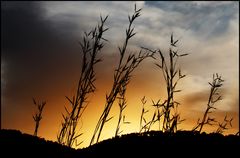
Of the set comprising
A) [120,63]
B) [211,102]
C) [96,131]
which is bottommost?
[96,131]

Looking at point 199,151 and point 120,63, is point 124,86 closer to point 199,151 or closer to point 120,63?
point 120,63

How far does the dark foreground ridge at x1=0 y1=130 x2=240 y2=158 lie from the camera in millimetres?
4668

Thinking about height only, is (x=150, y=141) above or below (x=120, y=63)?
below

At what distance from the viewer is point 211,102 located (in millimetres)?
6148

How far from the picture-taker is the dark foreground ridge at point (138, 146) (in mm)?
4668

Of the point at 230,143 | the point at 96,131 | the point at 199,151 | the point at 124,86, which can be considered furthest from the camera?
the point at 124,86

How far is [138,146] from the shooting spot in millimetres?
4867

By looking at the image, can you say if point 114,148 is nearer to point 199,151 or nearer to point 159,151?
point 159,151

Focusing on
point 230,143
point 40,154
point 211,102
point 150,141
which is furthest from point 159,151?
point 211,102

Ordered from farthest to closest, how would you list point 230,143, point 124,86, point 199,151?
1. point 124,86
2. point 230,143
3. point 199,151

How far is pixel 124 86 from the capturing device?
19.1 feet

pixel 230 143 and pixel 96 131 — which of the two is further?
pixel 96 131

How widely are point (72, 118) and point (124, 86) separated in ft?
2.69

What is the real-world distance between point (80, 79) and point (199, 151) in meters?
1.86
